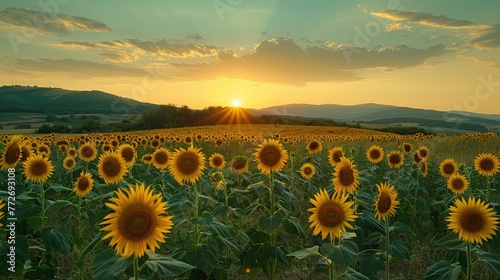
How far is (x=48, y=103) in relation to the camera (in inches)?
4067

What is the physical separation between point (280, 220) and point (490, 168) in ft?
17.7

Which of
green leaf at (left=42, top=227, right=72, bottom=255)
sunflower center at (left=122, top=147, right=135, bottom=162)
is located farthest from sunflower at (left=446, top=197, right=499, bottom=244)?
sunflower center at (left=122, top=147, right=135, bottom=162)

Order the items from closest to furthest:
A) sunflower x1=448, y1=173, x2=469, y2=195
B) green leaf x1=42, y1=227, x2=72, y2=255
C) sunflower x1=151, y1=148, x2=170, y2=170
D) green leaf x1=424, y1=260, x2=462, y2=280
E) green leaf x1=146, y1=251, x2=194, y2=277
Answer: green leaf x1=146, y1=251, x2=194, y2=277
green leaf x1=424, y1=260, x2=462, y2=280
green leaf x1=42, y1=227, x2=72, y2=255
sunflower x1=448, y1=173, x2=469, y2=195
sunflower x1=151, y1=148, x2=170, y2=170

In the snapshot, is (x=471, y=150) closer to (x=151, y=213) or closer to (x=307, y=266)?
(x=307, y=266)

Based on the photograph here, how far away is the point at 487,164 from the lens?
7691mm

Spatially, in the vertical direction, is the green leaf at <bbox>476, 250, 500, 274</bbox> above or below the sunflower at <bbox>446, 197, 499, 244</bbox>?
below

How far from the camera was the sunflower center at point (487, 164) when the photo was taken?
768 centimetres

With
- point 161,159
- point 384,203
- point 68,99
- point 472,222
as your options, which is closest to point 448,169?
point 384,203

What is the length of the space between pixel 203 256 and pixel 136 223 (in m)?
1.37

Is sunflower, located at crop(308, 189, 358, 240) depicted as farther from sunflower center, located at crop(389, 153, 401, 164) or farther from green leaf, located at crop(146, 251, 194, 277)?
sunflower center, located at crop(389, 153, 401, 164)

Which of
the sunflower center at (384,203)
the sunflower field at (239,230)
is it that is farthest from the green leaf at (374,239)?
the sunflower center at (384,203)

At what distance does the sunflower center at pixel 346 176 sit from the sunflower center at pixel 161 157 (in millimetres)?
3712

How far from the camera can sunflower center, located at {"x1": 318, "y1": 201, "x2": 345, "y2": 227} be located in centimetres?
367

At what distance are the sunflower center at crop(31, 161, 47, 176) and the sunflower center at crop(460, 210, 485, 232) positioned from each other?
5394 mm
